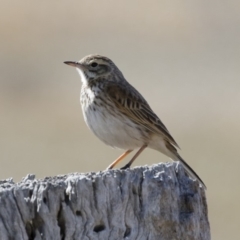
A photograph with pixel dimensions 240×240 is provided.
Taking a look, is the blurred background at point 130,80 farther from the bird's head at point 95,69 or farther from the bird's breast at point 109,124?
the bird's breast at point 109,124

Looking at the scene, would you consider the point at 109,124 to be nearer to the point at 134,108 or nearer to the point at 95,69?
the point at 134,108

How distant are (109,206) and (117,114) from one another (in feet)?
14.7

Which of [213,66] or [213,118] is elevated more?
[213,66]

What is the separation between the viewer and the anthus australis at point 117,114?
9.74 meters

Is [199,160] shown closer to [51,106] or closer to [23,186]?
[51,106]

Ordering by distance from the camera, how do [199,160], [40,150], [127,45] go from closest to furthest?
[199,160] < [40,150] < [127,45]

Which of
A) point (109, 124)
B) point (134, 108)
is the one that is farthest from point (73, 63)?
point (109, 124)

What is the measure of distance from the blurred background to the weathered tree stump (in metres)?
11.1

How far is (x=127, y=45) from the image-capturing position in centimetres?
3512

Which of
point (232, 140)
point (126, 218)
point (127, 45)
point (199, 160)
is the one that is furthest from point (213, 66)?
point (126, 218)

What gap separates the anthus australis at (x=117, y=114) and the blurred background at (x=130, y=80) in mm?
6868

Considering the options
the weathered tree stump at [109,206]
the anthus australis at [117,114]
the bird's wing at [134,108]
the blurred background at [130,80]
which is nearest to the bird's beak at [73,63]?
the anthus australis at [117,114]

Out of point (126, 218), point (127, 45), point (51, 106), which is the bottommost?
point (126, 218)

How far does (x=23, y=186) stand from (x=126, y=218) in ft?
2.13
